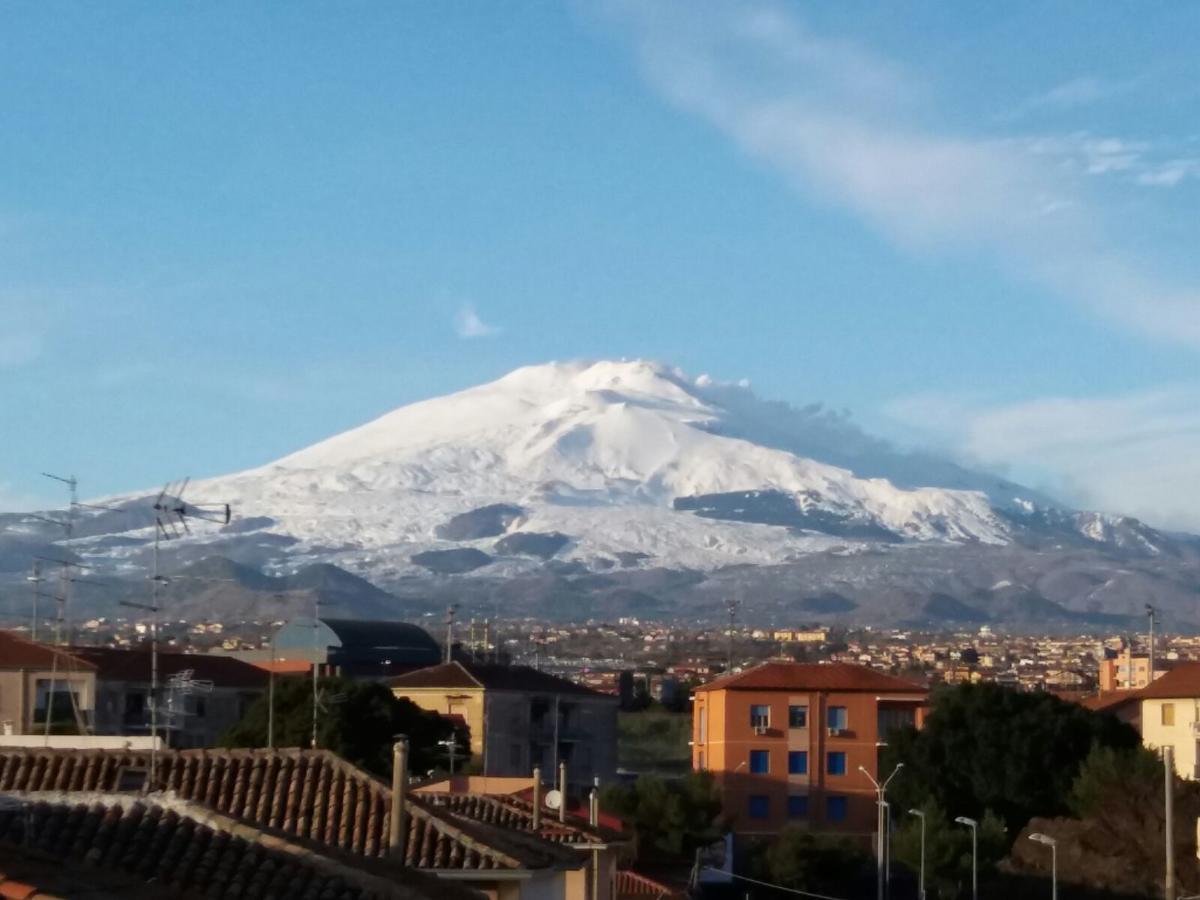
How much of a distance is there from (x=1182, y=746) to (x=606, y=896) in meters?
40.8

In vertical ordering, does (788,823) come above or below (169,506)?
below

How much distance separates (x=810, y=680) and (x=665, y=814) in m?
17.9

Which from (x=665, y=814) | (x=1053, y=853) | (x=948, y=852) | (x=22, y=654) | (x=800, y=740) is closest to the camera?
(x=22, y=654)

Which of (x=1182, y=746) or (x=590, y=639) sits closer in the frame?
(x=1182, y=746)

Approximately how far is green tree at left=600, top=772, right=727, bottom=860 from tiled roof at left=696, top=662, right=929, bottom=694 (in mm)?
15126

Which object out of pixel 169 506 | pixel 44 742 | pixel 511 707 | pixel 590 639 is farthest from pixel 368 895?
pixel 590 639

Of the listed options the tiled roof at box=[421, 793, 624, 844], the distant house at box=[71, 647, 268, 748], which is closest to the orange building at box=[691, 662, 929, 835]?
the distant house at box=[71, 647, 268, 748]

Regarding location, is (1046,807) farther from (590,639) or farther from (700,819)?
(590,639)

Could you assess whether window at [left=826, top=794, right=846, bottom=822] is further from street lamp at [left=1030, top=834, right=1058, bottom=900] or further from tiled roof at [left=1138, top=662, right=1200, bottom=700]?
street lamp at [left=1030, top=834, right=1058, bottom=900]

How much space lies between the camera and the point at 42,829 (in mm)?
11445

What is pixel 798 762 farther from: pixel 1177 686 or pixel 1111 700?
pixel 1177 686

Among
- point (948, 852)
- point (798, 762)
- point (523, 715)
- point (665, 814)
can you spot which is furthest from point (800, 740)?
point (948, 852)

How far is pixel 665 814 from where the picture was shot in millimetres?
49688

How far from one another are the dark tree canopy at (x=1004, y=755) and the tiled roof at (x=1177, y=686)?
193 inches
